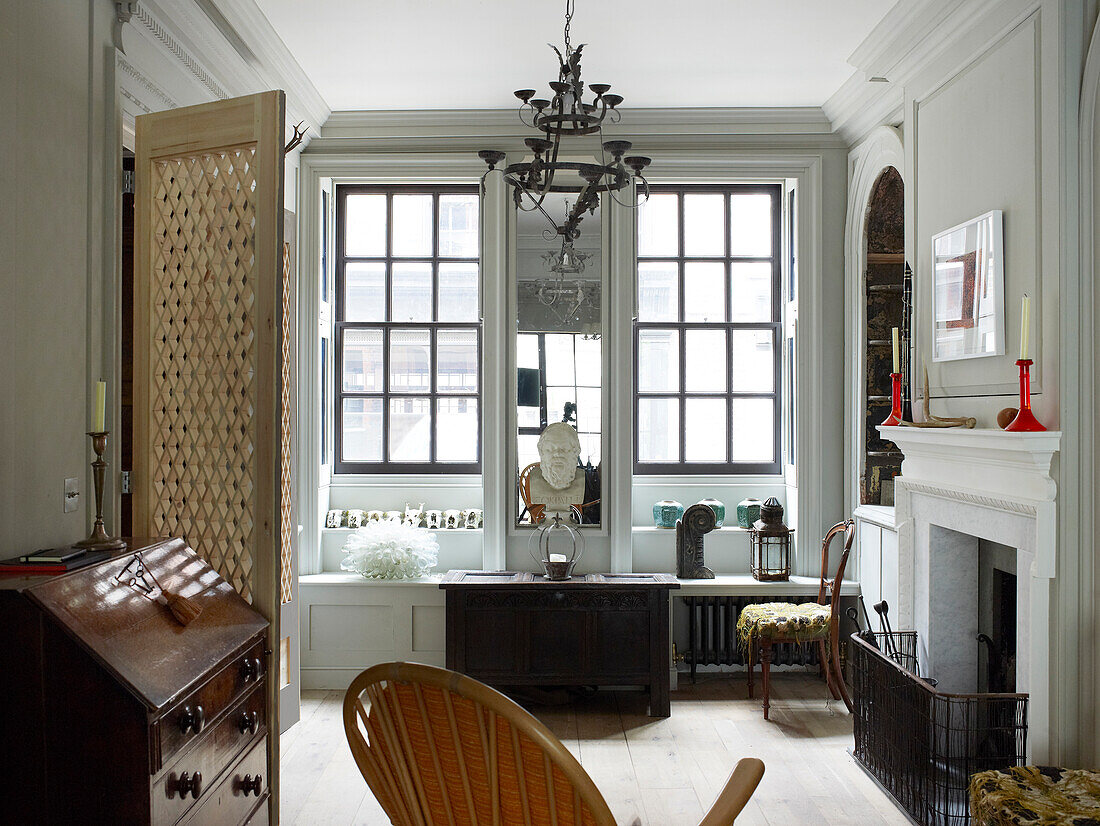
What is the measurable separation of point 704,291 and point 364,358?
222 centimetres

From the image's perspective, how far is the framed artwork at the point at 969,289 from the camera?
11.1 feet

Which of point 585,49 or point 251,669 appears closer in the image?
point 251,669

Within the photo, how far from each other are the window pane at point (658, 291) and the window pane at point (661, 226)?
93 millimetres

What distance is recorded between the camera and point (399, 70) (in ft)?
15.3

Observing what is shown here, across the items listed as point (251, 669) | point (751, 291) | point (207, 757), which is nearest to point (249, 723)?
point (251, 669)

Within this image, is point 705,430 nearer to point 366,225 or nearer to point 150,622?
point 366,225

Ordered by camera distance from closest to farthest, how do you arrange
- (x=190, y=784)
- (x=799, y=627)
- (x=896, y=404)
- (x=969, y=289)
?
(x=190, y=784) → (x=969, y=289) → (x=896, y=404) → (x=799, y=627)

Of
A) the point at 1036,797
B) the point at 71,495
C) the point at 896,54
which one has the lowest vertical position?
the point at 1036,797

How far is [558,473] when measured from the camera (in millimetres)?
5340

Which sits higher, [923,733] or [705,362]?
[705,362]

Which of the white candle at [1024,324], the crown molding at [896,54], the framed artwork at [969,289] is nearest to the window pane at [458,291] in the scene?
the crown molding at [896,54]

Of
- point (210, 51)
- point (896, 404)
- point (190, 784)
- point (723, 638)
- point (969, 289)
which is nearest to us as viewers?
point (190, 784)

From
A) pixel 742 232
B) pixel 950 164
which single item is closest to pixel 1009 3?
pixel 950 164

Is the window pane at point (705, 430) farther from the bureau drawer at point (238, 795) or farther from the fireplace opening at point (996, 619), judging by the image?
the bureau drawer at point (238, 795)
